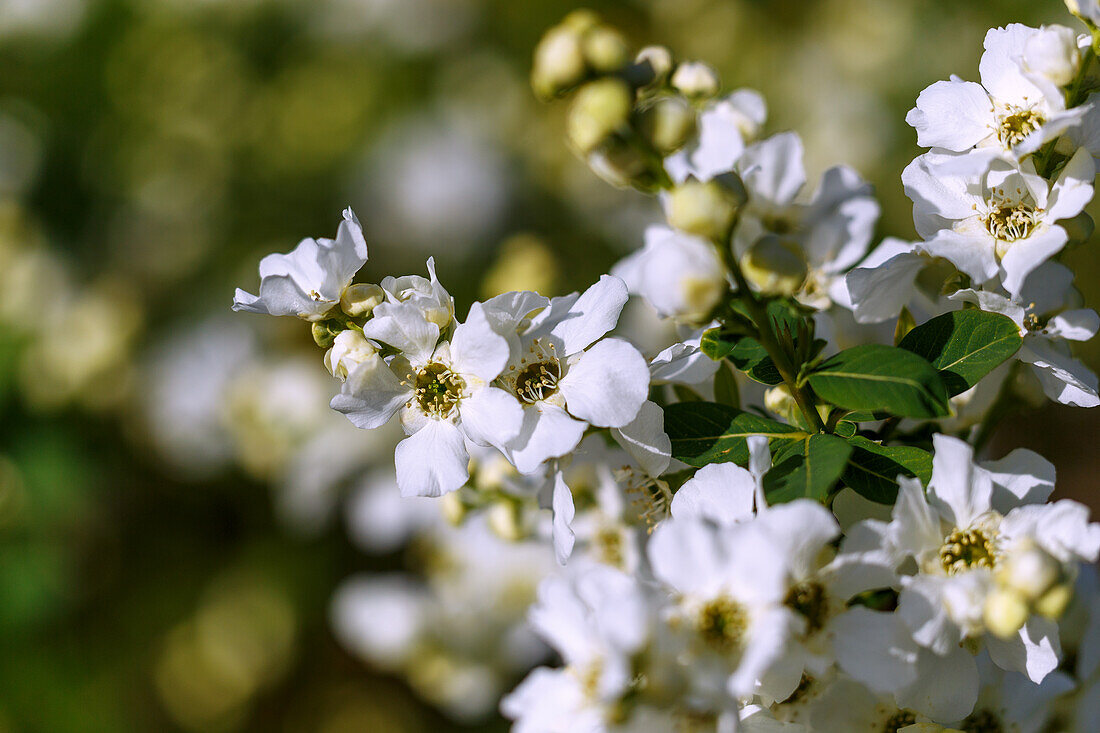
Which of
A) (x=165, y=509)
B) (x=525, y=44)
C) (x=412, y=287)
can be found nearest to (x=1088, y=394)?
(x=412, y=287)

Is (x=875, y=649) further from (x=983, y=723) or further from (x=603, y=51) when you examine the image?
(x=603, y=51)

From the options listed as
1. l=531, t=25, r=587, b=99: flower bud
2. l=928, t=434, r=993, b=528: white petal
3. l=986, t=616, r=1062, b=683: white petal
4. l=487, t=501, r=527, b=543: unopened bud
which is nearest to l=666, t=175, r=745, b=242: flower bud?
l=531, t=25, r=587, b=99: flower bud

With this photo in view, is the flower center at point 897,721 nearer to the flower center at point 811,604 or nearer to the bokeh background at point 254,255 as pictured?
the flower center at point 811,604

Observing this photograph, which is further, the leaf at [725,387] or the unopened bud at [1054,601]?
the leaf at [725,387]

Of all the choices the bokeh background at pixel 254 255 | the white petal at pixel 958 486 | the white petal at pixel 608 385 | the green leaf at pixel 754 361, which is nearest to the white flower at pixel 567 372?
the white petal at pixel 608 385

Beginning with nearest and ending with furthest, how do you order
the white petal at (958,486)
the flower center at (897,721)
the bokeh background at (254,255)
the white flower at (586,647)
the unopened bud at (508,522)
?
the white flower at (586,647)
the white petal at (958,486)
the flower center at (897,721)
the unopened bud at (508,522)
the bokeh background at (254,255)

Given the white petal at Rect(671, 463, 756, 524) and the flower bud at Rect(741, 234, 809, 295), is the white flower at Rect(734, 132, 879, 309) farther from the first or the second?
the white petal at Rect(671, 463, 756, 524)
